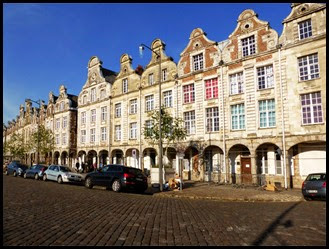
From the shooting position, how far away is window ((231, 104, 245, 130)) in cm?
2278

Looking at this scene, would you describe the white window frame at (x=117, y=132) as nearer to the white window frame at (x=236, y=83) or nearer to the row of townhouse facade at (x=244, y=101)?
the row of townhouse facade at (x=244, y=101)

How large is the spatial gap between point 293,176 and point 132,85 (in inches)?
787

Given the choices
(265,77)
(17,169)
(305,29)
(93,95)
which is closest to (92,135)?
(93,95)

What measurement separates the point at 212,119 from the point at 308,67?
28.0 feet

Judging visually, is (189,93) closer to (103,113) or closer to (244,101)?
(244,101)

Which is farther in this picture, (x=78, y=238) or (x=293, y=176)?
(x=293, y=176)

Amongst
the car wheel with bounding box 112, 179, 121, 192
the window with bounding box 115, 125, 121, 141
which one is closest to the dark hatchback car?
the car wheel with bounding box 112, 179, 121, 192

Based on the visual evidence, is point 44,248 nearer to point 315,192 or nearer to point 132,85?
point 315,192

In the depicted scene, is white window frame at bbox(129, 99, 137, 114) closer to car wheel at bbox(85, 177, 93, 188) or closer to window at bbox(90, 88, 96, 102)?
window at bbox(90, 88, 96, 102)

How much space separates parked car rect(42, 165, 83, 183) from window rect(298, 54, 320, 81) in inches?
737

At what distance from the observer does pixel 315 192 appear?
1391 cm

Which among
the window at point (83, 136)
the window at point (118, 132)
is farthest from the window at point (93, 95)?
the window at point (118, 132)

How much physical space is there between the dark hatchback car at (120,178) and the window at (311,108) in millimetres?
12274

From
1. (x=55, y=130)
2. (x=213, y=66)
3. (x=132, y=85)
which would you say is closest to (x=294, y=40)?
(x=213, y=66)
